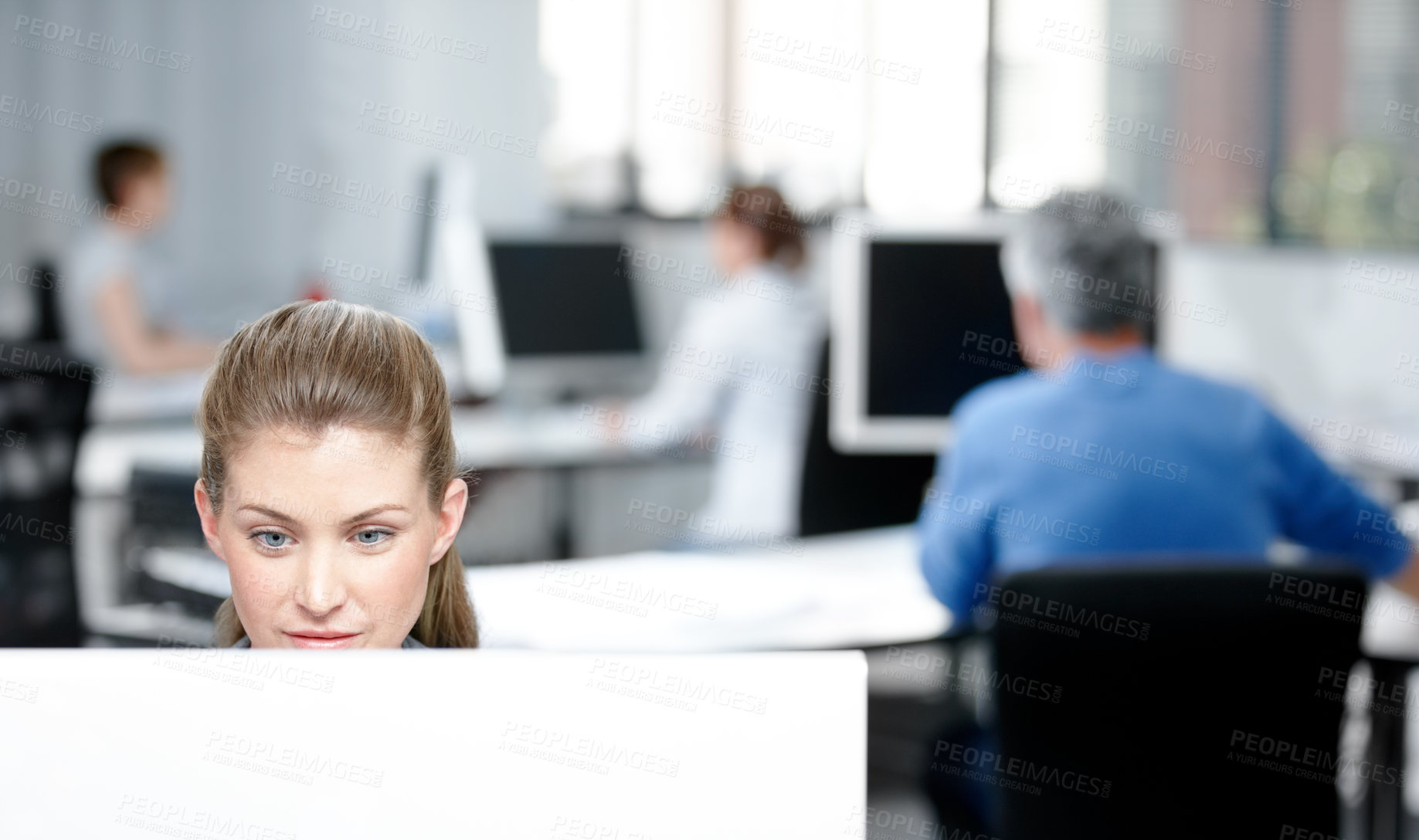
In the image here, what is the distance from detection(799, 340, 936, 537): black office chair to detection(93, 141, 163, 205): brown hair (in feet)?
7.52

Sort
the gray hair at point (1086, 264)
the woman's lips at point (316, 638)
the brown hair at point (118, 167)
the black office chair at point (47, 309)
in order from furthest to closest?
the black office chair at point (47, 309), the brown hair at point (118, 167), the gray hair at point (1086, 264), the woman's lips at point (316, 638)

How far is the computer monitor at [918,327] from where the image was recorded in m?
2.25

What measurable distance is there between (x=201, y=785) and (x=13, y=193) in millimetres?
5341

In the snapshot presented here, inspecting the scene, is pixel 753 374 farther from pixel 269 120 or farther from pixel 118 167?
pixel 269 120

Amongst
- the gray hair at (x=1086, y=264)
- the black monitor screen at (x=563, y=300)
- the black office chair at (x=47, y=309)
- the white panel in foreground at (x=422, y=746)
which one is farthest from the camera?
the black office chair at (x=47, y=309)

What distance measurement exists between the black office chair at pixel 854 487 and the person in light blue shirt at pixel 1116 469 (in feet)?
2.01

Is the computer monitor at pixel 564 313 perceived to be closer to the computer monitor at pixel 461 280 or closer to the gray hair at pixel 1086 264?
the computer monitor at pixel 461 280

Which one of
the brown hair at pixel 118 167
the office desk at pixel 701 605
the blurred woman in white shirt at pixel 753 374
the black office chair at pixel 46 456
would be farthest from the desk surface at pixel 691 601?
the brown hair at pixel 118 167

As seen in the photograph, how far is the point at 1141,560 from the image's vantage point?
1212 millimetres

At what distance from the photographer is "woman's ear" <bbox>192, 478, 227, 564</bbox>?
908 mm

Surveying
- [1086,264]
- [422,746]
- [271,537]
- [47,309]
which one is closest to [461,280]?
[47,309]

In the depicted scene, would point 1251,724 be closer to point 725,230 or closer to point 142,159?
point 725,230

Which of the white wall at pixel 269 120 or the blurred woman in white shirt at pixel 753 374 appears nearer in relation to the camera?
the blurred woman in white shirt at pixel 753 374

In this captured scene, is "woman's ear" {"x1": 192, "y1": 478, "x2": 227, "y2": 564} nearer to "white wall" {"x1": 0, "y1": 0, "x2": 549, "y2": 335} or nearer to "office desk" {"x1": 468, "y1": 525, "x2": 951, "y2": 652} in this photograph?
"office desk" {"x1": 468, "y1": 525, "x2": 951, "y2": 652}
